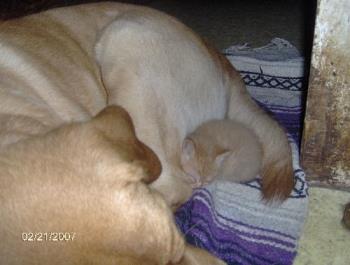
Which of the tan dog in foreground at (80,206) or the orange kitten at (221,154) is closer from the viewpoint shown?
the tan dog in foreground at (80,206)

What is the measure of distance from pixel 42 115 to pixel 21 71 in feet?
0.81

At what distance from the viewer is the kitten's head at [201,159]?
213 centimetres

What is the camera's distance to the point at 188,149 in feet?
6.97

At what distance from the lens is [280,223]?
2.00 m

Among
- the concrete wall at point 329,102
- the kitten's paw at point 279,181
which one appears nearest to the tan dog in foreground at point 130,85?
the kitten's paw at point 279,181

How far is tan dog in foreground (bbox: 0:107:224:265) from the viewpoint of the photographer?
4.00ft

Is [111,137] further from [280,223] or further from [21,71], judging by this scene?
[280,223]

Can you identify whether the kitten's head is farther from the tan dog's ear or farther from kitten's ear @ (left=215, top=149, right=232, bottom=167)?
the tan dog's ear

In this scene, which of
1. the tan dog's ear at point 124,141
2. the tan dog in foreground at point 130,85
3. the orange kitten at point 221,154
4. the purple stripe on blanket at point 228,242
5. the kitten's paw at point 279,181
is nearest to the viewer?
the tan dog's ear at point 124,141

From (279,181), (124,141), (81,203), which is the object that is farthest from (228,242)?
(81,203)
